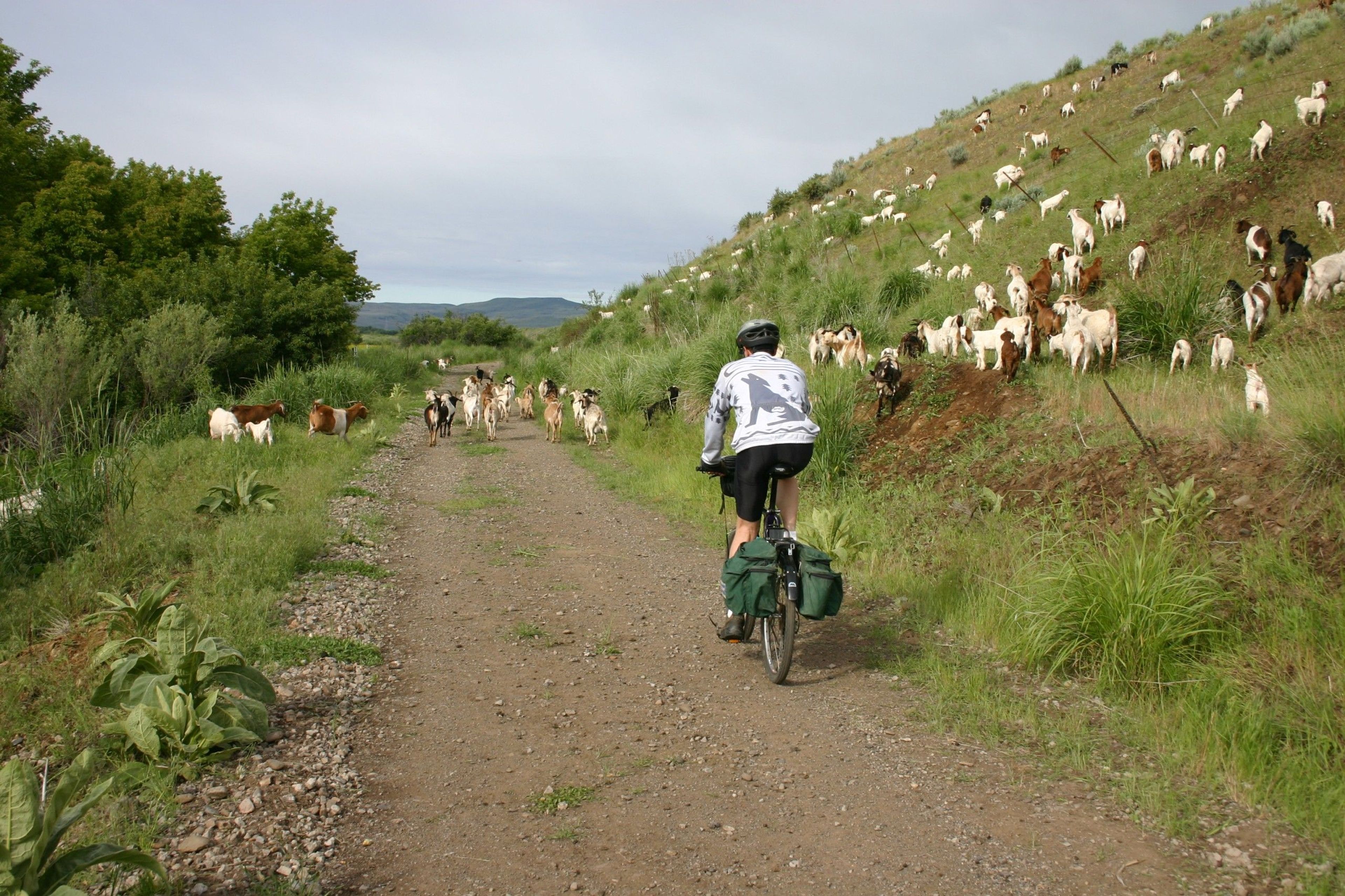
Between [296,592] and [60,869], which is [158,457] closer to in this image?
[296,592]

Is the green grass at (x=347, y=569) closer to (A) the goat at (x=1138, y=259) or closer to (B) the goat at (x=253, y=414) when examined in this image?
(B) the goat at (x=253, y=414)

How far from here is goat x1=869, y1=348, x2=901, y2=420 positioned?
10266mm

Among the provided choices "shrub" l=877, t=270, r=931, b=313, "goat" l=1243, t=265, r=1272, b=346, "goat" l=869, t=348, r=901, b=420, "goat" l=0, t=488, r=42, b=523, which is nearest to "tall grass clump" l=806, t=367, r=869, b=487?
"goat" l=869, t=348, r=901, b=420

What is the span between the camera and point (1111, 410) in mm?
7852

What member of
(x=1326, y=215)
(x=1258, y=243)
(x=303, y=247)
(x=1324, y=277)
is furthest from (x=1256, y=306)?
(x=303, y=247)

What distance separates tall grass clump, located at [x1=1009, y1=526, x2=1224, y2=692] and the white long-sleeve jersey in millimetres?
1758

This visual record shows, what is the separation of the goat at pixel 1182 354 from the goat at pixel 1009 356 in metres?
1.50

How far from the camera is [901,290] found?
15.8 metres

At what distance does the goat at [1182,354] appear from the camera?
8773 millimetres

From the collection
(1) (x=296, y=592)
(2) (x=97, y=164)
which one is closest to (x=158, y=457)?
(1) (x=296, y=592)

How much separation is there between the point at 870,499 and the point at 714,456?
12.5 ft

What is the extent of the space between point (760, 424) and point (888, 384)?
580cm

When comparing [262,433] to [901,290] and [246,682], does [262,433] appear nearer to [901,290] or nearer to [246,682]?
[246,682]

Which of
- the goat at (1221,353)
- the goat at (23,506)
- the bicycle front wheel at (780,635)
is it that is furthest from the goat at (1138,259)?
the goat at (23,506)
